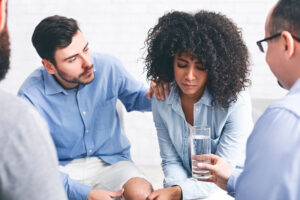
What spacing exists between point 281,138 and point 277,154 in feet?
0.12

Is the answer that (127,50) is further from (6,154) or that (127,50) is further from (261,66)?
(6,154)

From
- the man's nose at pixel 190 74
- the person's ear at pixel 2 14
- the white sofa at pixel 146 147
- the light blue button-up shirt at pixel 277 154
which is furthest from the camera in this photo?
the white sofa at pixel 146 147

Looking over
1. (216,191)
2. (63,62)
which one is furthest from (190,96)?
(63,62)

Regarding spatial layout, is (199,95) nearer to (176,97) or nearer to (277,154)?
(176,97)

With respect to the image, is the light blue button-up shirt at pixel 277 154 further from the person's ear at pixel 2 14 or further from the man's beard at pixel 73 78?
the man's beard at pixel 73 78

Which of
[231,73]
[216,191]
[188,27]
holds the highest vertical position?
[188,27]

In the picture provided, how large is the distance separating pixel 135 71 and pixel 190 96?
53.2 inches

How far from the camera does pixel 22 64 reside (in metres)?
3.17

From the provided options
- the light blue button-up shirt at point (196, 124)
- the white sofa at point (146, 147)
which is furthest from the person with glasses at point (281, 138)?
the white sofa at point (146, 147)

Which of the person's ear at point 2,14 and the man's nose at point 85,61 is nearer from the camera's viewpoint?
the person's ear at point 2,14

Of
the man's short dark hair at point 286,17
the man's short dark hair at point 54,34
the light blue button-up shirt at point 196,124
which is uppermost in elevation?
the man's short dark hair at point 286,17

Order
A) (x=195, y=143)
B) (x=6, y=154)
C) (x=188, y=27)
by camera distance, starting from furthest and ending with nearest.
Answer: (x=188, y=27)
(x=195, y=143)
(x=6, y=154)

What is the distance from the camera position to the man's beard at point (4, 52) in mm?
726

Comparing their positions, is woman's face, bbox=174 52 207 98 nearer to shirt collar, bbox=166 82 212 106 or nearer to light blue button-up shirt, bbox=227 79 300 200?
shirt collar, bbox=166 82 212 106
